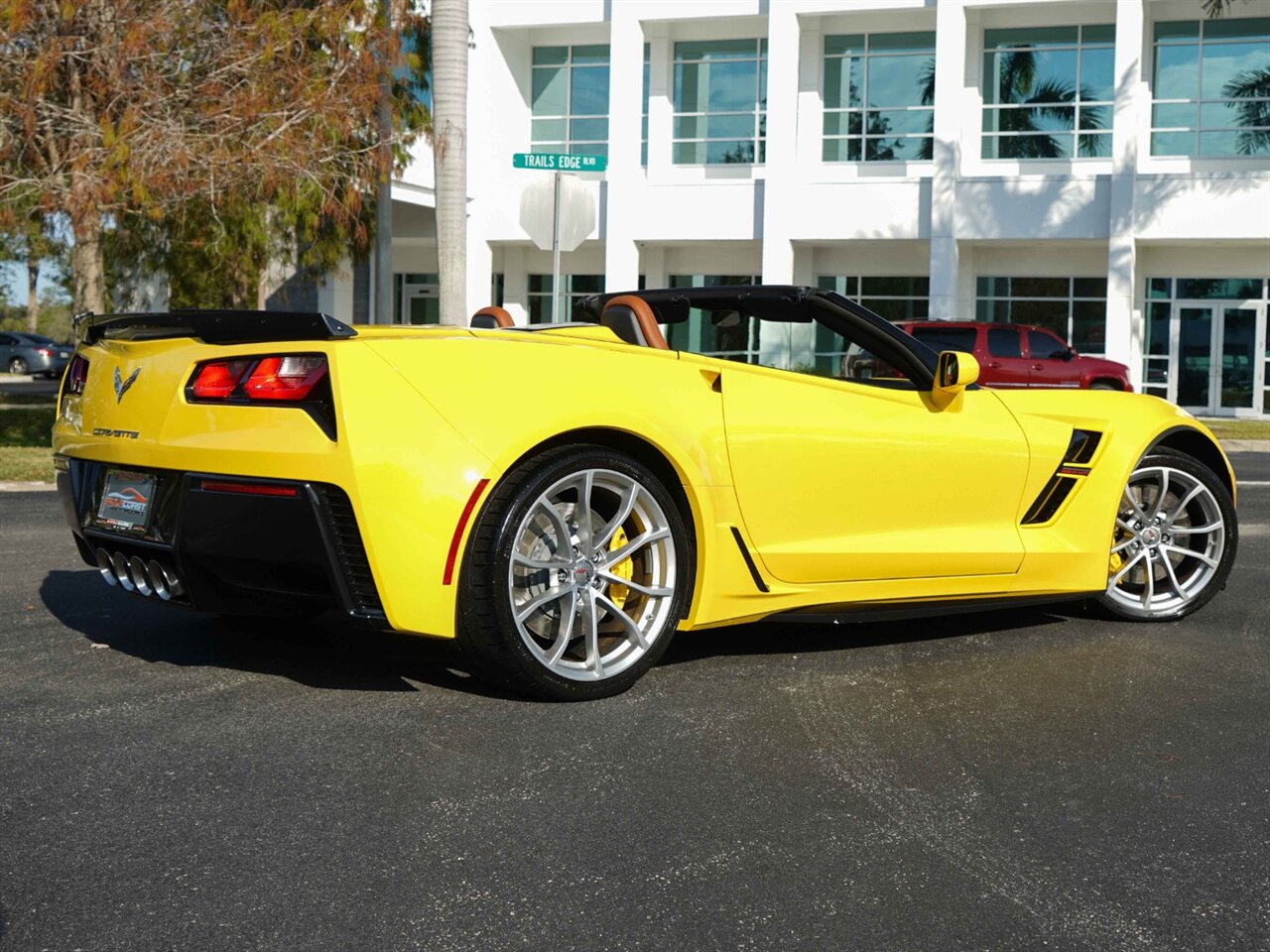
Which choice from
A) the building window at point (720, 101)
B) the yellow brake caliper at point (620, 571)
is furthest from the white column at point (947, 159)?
the yellow brake caliper at point (620, 571)

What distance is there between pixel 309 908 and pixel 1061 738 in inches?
92.9

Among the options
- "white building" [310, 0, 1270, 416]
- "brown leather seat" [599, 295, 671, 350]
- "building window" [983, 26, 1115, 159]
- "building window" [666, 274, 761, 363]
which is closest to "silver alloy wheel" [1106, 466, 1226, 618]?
"building window" [666, 274, 761, 363]

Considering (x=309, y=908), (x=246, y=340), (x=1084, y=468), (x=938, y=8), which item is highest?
(x=938, y=8)

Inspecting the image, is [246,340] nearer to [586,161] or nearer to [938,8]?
[586,161]

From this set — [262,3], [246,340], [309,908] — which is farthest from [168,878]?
[262,3]

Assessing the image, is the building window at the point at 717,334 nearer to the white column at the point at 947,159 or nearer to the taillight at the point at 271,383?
the taillight at the point at 271,383

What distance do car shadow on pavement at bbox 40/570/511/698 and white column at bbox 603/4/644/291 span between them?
27.5 m

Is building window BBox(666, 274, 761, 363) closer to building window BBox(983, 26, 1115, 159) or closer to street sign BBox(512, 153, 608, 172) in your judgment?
street sign BBox(512, 153, 608, 172)

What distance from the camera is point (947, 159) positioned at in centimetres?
3127

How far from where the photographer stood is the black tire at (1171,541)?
642 centimetres

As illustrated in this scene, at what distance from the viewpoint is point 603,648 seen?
16.4 feet

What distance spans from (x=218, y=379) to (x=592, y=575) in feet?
4.16

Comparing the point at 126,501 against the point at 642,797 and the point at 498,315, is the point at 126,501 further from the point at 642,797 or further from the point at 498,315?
the point at 642,797

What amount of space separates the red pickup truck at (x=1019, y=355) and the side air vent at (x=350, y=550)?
20.2 metres
